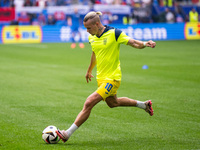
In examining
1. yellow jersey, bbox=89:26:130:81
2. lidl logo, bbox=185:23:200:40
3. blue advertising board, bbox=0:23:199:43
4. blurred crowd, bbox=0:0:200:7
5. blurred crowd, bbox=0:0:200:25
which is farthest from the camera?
blurred crowd, bbox=0:0:200:7

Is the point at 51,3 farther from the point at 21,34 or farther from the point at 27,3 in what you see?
the point at 21,34

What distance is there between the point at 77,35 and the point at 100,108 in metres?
25.8

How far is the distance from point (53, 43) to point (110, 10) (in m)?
11.1

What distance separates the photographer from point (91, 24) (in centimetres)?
740

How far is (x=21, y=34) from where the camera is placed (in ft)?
112

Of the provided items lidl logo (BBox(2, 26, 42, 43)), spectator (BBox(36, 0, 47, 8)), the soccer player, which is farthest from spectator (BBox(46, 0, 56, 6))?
the soccer player

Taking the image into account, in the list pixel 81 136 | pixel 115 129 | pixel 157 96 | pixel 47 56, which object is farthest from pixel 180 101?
pixel 47 56

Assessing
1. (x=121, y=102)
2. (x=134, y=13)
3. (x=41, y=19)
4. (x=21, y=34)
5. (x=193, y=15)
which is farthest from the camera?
(x=134, y=13)

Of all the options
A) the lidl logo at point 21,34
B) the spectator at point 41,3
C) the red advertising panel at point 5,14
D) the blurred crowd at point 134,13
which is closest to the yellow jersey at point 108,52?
the lidl logo at point 21,34

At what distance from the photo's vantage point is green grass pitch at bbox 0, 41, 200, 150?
7.36 meters

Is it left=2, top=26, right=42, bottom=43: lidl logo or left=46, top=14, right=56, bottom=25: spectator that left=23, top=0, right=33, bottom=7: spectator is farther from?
left=2, top=26, right=42, bottom=43: lidl logo

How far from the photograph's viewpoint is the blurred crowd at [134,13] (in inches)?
1590

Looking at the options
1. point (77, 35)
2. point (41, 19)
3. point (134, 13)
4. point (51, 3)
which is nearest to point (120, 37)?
point (77, 35)

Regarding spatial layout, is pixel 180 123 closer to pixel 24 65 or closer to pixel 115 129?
pixel 115 129
